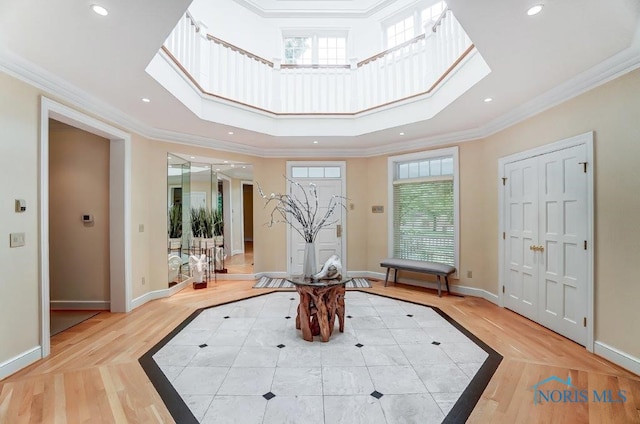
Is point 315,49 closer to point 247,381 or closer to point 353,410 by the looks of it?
point 247,381

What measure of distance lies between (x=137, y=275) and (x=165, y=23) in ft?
11.6

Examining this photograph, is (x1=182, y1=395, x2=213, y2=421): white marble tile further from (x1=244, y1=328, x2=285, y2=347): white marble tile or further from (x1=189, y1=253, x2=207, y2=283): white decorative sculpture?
(x1=189, y1=253, x2=207, y2=283): white decorative sculpture

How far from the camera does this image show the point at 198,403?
203 centimetres

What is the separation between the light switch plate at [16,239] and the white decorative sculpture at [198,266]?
2863 millimetres

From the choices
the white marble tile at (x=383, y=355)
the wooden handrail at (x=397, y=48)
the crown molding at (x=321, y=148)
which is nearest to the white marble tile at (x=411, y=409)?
the white marble tile at (x=383, y=355)

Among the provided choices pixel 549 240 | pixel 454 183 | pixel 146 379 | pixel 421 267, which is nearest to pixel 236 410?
pixel 146 379

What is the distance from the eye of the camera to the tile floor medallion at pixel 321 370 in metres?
1.94

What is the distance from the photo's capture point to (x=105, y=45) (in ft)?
7.27

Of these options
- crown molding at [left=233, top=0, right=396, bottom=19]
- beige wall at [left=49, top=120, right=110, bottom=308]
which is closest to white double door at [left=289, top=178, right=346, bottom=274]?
beige wall at [left=49, top=120, right=110, bottom=308]

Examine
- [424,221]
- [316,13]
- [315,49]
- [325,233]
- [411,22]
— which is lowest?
[325,233]

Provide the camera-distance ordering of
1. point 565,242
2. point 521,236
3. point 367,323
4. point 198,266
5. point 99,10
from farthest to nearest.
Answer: point 198,266
point 521,236
point 367,323
point 565,242
point 99,10

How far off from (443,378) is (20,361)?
3.70 m

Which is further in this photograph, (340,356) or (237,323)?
(237,323)

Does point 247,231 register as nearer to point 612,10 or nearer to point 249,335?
point 249,335
